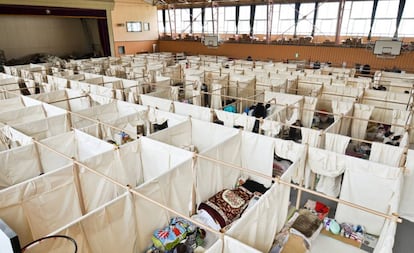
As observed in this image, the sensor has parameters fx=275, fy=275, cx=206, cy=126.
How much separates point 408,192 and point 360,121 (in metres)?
3.30

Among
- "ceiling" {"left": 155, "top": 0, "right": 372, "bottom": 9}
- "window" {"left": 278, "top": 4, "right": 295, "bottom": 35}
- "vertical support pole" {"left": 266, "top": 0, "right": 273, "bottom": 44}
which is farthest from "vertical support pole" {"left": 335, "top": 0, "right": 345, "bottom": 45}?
"vertical support pole" {"left": 266, "top": 0, "right": 273, "bottom": 44}

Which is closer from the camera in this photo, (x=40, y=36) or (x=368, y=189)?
(x=368, y=189)

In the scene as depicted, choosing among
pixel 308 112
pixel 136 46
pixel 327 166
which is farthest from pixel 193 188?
pixel 136 46

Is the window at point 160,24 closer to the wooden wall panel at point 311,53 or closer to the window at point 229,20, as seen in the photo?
the wooden wall panel at point 311,53

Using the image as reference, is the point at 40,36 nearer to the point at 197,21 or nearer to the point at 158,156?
the point at 197,21

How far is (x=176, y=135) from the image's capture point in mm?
6836

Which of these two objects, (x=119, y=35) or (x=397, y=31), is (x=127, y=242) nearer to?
(x=397, y=31)

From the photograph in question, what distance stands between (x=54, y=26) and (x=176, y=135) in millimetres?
21078

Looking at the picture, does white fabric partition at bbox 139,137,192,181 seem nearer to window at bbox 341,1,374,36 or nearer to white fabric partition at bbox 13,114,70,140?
white fabric partition at bbox 13,114,70,140

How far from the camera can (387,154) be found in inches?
228

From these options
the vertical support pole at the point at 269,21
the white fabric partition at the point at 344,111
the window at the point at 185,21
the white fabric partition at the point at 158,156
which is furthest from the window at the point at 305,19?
the white fabric partition at the point at 158,156

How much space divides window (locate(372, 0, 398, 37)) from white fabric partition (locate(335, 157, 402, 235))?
16795 mm

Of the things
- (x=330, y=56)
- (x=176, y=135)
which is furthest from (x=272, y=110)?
(x=330, y=56)

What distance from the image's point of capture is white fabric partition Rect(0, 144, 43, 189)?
17.5 feet
